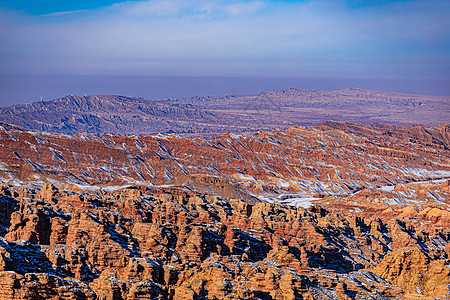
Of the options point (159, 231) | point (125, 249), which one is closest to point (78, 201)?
point (159, 231)

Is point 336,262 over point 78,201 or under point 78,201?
under

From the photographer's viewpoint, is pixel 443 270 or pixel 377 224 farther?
pixel 377 224

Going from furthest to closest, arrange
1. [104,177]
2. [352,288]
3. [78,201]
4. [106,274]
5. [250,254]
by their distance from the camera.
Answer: [104,177] → [78,201] → [250,254] → [352,288] → [106,274]

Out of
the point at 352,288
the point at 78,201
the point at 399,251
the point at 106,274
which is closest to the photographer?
the point at 106,274

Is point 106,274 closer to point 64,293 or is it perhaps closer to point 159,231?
point 64,293

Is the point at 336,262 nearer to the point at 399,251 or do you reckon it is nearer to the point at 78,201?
the point at 399,251

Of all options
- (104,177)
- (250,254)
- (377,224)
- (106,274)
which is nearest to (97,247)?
(106,274)

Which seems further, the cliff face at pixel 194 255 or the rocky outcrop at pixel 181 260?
the cliff face at pixel 194 255

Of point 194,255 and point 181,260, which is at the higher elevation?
point 181,260

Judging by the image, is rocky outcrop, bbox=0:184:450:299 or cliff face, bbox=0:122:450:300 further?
cliff face, bbox=0:122:450:300

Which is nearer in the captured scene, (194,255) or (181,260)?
(181,260)
